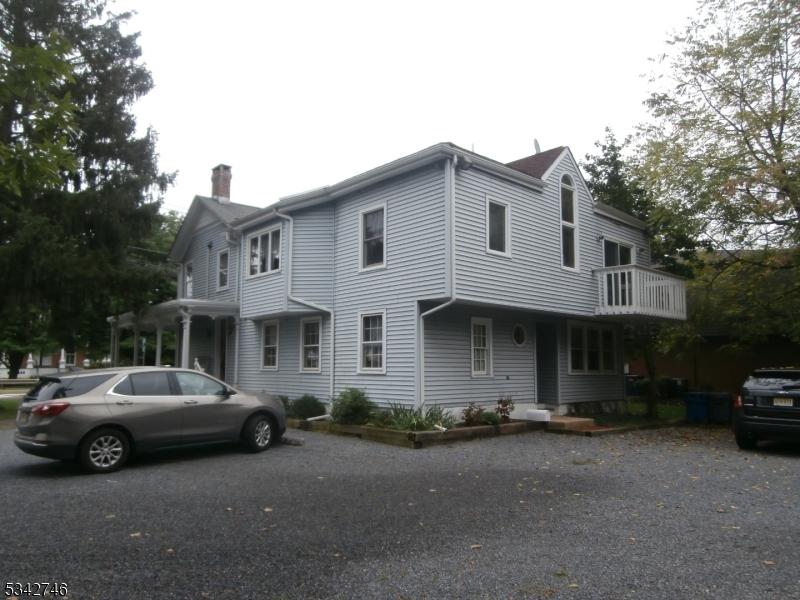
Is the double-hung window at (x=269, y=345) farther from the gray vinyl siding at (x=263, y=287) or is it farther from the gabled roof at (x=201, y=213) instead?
the gabled roof at (x=201, y=213)

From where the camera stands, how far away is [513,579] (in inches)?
190

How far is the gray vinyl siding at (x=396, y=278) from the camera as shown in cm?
1354

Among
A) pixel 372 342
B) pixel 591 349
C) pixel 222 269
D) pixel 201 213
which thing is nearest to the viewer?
pixel 372 342

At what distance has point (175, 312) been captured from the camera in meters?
19.5

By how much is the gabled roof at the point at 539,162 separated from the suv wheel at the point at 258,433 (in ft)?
29.7

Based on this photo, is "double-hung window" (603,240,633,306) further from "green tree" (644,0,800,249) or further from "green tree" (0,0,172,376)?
"green tree" (0,0,172,376)

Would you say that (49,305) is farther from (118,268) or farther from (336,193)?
(336,193)

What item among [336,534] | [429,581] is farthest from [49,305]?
[429,581]

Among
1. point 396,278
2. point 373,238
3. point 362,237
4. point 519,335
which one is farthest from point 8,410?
point 519,335

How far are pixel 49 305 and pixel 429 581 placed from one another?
1900 centimetres

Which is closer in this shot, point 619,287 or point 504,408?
point 504,408

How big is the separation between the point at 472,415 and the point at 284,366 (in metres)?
6.31

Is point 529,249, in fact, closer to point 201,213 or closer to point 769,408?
point 769,408

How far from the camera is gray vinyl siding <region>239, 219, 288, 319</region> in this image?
1644 cm
